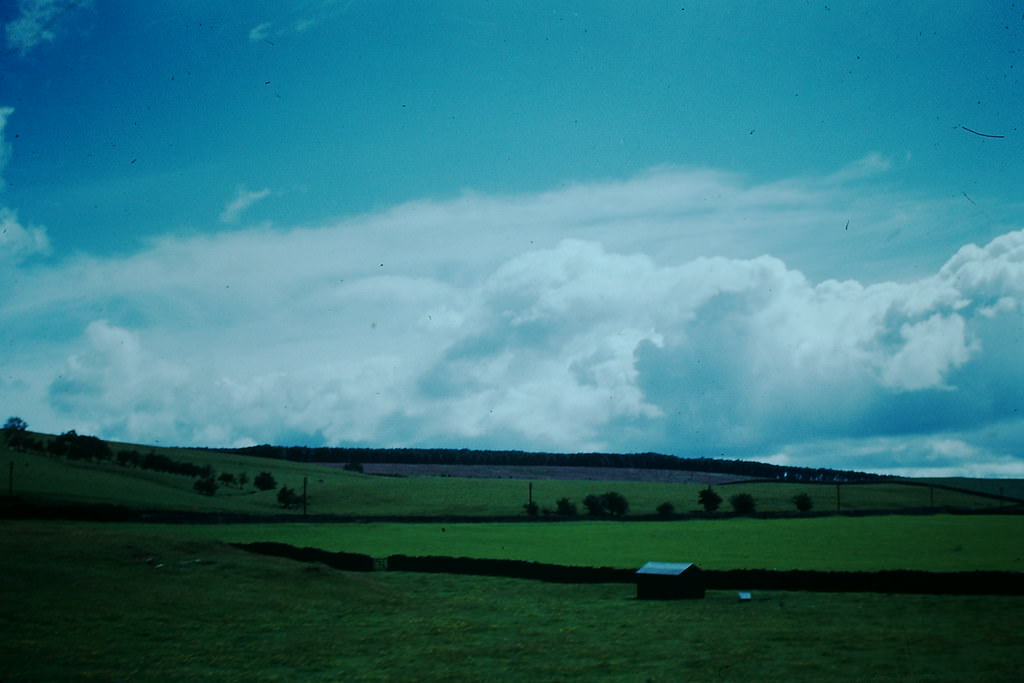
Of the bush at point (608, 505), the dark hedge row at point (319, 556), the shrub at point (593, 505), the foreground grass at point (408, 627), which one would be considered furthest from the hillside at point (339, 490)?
the foreground grass at point (408, 627)

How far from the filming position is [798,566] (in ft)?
154

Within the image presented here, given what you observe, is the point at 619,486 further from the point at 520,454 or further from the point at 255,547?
the point at 255,547

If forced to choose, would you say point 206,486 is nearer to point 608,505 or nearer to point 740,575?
point 608,505

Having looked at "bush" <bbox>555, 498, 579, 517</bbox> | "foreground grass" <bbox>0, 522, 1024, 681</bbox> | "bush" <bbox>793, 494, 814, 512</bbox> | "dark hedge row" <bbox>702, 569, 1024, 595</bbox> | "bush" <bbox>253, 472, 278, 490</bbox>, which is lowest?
"foreground grass" <bbox>0, 522, 1024, 681</bbox>

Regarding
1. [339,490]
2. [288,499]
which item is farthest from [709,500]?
[288,499]

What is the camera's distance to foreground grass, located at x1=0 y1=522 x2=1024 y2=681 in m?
23.8

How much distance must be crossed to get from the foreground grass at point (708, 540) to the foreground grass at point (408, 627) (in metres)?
11.5

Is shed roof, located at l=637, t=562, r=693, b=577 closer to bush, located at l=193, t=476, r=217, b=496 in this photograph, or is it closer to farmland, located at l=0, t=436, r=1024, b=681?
farmland, located at l=0, t=436, r=1024, b=681

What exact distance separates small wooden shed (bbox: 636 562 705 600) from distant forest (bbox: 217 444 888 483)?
5423 inches

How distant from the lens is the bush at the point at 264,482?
124 metres

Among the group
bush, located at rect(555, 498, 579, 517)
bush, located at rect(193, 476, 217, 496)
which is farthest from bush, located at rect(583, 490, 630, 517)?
bush, located at rect(193, 476, 217, 496)

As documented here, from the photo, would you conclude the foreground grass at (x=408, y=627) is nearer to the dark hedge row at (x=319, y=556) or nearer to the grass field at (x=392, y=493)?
the dark hedge row at (x=319, y=556)

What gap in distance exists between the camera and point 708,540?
65.6 m

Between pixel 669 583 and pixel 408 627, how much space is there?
11661 mm
